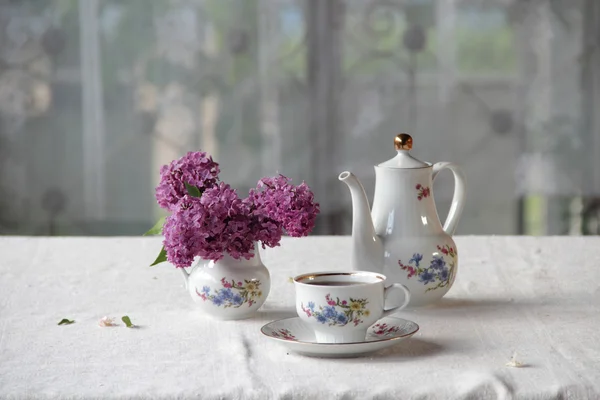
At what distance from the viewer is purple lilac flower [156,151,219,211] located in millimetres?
1191

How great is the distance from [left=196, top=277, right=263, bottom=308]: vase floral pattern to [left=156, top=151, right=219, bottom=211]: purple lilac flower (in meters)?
0.13

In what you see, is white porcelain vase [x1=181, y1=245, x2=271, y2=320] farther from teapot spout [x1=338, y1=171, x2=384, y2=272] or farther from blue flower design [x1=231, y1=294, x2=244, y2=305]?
teapot spout [x1=338, y1=171, x2=384, y2=272]

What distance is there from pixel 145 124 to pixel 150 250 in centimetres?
158

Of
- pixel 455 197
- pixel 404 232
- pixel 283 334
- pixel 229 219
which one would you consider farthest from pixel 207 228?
pixel 455 197

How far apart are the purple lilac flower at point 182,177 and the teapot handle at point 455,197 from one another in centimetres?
34

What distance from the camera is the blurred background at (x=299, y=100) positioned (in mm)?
3148

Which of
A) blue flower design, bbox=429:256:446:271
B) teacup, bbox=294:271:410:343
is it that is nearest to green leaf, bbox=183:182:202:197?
teacup, bbox=294:271:410:343

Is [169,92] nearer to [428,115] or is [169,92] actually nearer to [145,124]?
[145,124]

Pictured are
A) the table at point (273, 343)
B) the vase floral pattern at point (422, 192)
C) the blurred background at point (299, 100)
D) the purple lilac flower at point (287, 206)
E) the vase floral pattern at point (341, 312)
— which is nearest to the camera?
the table at point (273, 343)

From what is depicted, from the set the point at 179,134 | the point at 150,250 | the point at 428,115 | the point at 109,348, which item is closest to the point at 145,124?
the point at 179,134

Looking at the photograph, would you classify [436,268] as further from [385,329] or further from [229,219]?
[229,219]

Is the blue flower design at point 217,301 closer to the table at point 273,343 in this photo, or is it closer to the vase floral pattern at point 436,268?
the table at point 273,343

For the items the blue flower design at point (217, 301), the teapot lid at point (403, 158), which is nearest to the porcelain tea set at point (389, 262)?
the teapot lid at point (403, 158)

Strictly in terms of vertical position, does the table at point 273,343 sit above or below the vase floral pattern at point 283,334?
below
